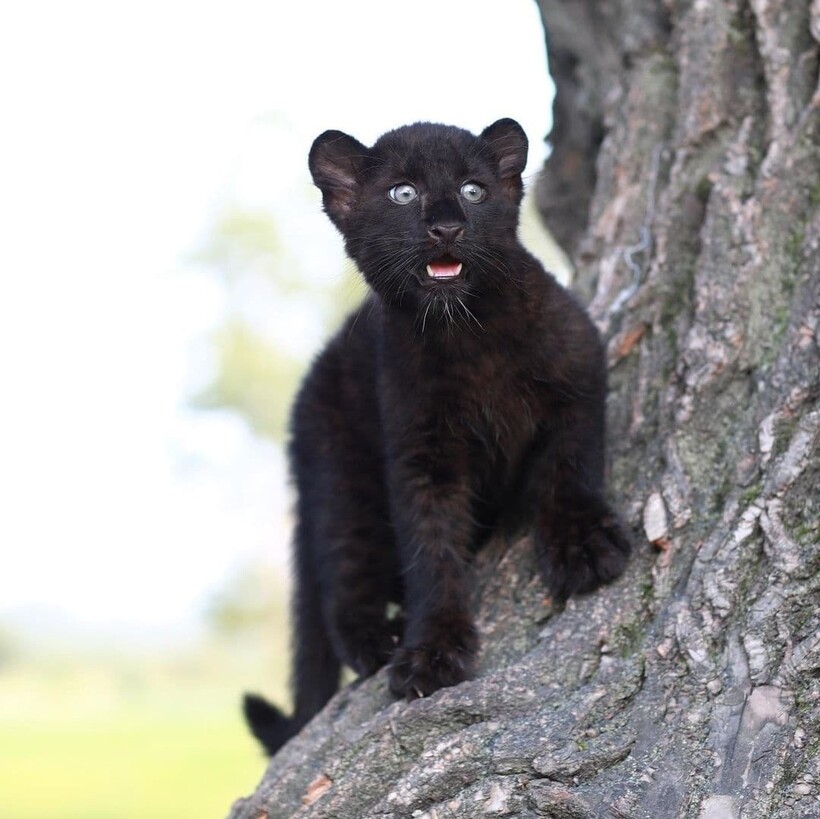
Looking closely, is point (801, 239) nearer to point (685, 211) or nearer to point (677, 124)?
point (685, 211)

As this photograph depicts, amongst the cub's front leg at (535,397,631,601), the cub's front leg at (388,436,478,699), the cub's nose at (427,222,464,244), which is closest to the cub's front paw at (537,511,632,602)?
the cub's front leg at (535,397,631,601)

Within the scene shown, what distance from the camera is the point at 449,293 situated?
2.91 metres

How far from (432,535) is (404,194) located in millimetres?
1014

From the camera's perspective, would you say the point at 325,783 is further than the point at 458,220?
No

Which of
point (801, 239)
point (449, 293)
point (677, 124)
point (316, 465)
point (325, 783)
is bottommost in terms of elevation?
point (325, 783)

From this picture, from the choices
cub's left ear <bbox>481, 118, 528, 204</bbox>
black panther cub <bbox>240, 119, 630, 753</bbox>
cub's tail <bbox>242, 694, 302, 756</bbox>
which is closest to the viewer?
black panther cub <bbox>240, 119, 630, 753</bbox>

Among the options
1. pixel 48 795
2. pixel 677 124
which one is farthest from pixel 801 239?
pixel 48 795

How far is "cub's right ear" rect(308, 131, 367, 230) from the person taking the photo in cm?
323

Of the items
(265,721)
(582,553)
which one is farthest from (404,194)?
(265,721)

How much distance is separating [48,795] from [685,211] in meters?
8.21

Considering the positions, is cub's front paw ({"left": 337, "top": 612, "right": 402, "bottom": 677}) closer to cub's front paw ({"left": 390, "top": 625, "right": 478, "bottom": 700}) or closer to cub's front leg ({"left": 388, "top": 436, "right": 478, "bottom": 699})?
cub's front leg ({"left": 388, "top": 436, "right": 478, "bottom": 699})

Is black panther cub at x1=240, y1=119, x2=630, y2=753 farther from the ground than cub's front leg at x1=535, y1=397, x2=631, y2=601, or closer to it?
farther from the ground

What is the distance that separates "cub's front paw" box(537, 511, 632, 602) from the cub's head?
73cm

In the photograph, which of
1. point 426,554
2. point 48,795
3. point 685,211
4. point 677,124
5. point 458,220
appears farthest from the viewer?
point 48,795
